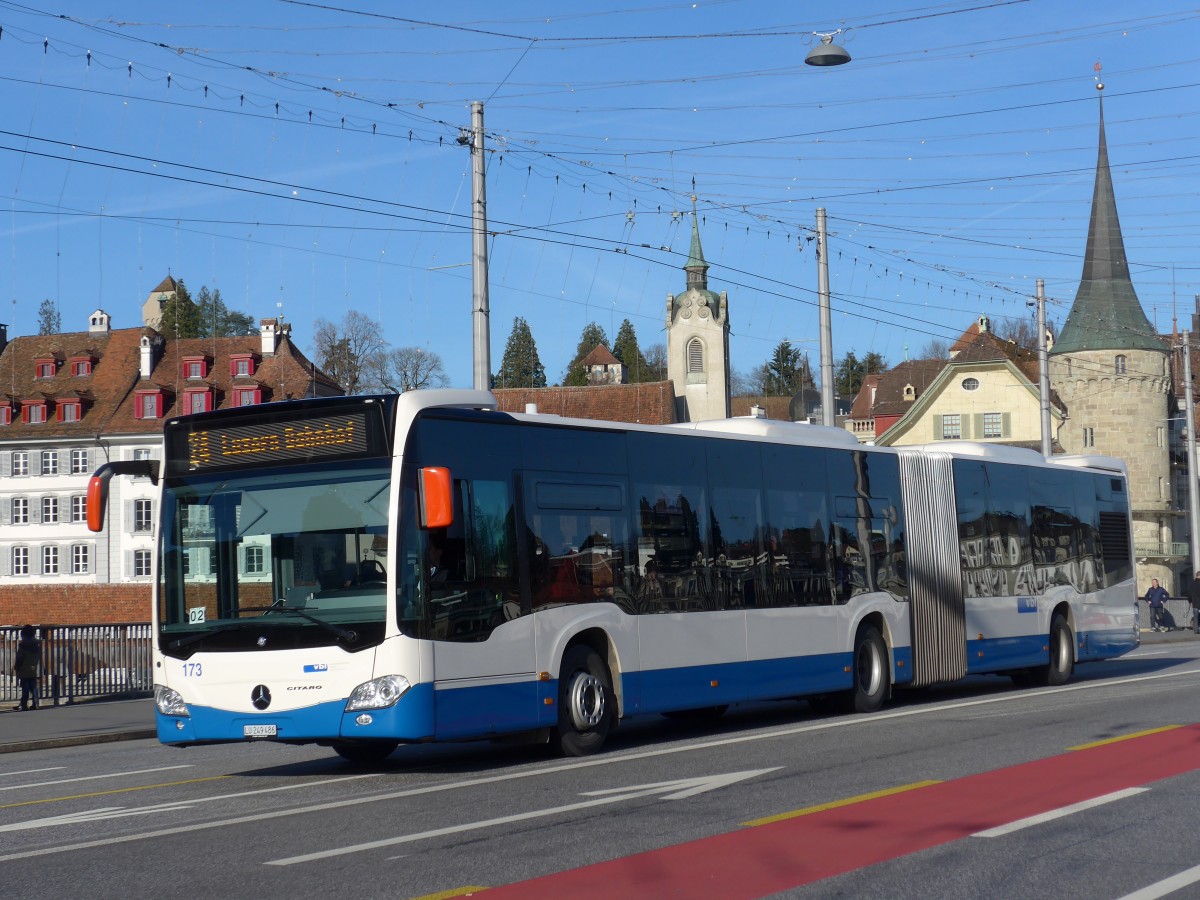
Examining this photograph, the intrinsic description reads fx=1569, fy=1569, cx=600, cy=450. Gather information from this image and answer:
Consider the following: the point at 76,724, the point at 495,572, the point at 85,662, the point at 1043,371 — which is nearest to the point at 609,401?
the point at 1043,371

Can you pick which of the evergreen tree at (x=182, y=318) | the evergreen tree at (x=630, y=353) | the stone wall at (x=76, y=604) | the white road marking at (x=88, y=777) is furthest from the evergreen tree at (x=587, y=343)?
the white road marking at (x=88, y=777)

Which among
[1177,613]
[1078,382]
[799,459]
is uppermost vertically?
[1078,382]

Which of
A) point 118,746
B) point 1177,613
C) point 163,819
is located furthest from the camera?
point 1177,613

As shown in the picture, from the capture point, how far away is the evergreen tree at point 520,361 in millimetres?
155250

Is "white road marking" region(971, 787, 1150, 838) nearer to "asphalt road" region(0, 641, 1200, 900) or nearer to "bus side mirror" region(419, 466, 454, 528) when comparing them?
"asphalt road" region(0, 641, 1200, 900)

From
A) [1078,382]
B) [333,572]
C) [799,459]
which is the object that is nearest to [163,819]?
[333,572]

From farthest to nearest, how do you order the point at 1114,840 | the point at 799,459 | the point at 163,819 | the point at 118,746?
the point at 118,746, the point at 799,459, the point at 163,819, the point at 1114,840

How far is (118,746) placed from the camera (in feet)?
63.8

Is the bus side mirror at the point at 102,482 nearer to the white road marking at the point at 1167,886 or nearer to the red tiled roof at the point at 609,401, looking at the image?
the white road marking at the point at 1167,886

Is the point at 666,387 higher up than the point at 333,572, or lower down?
higher up

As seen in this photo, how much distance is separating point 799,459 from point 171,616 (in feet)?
25.1

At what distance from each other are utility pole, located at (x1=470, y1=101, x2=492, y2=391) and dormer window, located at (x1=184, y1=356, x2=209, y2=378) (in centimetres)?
6312

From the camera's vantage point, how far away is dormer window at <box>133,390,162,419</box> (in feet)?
268

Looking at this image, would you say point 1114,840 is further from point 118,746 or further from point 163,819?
point 118,746
